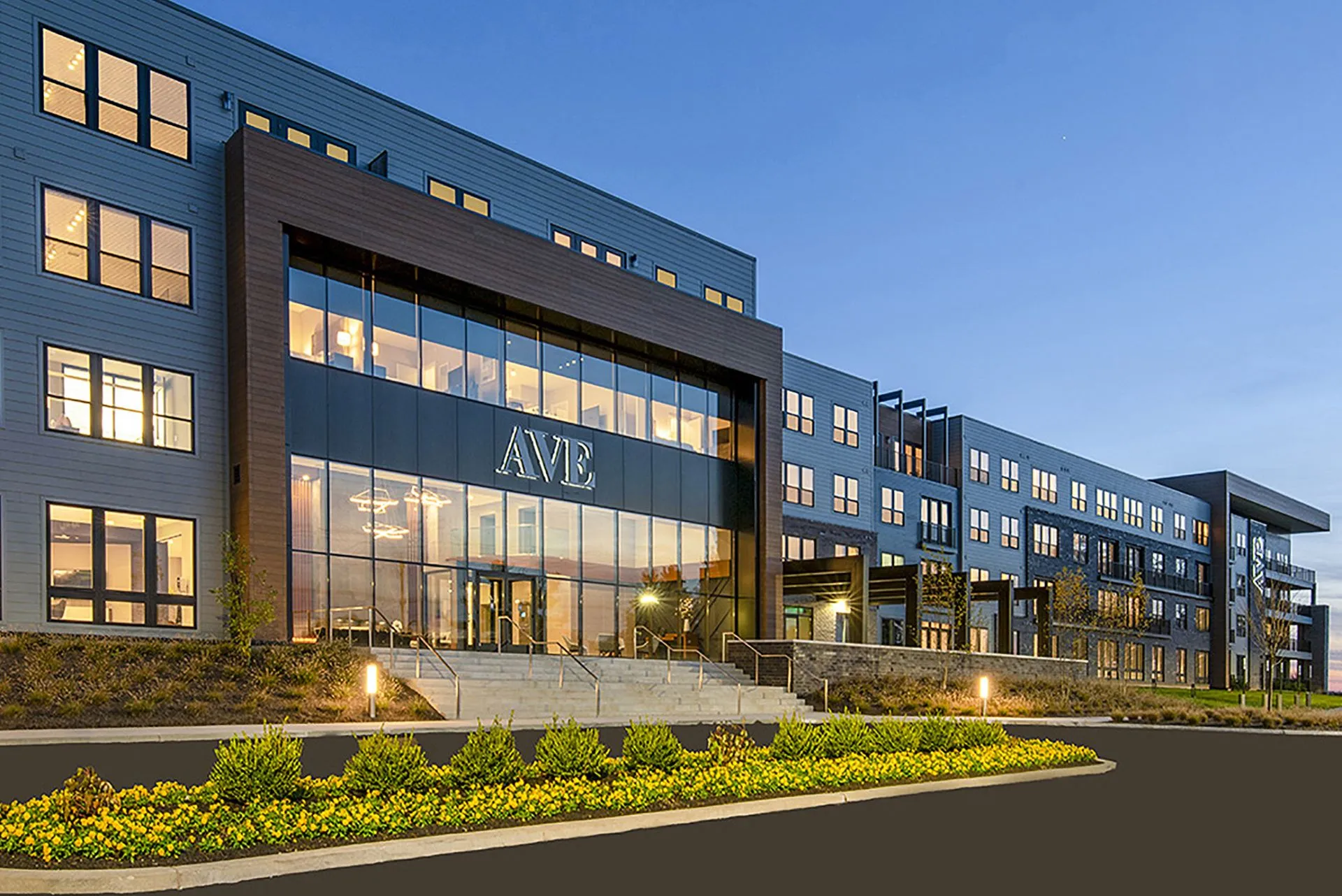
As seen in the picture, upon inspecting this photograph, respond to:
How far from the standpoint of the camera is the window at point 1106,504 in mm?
66188

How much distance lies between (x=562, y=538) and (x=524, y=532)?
140cm

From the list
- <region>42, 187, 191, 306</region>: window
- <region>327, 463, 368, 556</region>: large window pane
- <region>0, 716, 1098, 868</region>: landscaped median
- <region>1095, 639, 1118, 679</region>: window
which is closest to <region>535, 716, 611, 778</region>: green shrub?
<region>0, 716, 1098, 868</region>: landscaped median

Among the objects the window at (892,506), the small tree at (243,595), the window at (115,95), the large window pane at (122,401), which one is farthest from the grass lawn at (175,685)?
the window at (892,506)

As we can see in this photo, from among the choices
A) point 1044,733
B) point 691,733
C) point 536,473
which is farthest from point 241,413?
point 1044,733

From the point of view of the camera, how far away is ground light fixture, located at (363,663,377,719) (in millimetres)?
20375

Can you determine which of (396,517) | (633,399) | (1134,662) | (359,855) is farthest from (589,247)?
(1134,662)

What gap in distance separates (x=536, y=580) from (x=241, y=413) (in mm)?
9531

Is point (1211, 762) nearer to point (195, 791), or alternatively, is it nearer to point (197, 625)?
point (195, 791)

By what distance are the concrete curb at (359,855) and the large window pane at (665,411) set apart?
73.6 feet

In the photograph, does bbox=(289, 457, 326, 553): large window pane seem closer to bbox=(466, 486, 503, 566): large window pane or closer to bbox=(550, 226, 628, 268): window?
bbox=(466, 486, 503, 566): large window pane

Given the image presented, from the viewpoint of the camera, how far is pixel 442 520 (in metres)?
29.1

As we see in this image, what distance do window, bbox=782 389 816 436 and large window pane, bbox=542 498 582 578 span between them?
1327 cm

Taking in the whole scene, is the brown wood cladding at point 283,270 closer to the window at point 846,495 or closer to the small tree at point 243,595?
the small tree at point 243,595

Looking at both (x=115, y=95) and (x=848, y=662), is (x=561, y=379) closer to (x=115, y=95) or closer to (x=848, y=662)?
(x=848, y=662)
